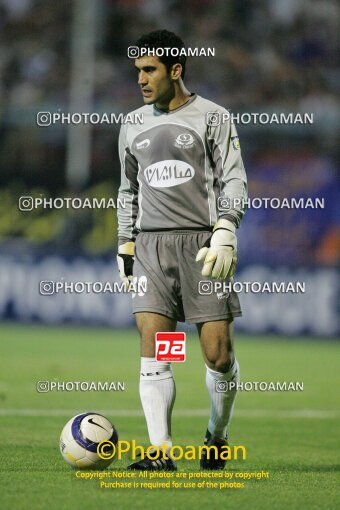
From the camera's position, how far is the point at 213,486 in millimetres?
5320

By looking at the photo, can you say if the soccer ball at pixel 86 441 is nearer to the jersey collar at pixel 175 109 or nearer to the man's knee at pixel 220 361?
the man's knee at pixel 220 361

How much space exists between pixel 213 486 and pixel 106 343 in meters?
9.99

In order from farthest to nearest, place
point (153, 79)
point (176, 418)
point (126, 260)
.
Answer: point (176, 418)
point (126, 260)
point (153, 79)

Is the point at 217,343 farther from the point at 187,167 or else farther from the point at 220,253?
the point at 187,167

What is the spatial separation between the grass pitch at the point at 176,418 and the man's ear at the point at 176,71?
206cm

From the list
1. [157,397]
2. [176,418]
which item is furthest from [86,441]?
[176,418]

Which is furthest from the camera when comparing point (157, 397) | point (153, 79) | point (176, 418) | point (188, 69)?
point (188, 69)

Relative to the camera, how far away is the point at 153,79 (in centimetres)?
584

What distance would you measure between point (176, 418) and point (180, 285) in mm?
3074

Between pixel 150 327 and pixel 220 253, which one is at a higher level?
pixel 220 253

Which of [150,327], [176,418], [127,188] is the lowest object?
[176,418]

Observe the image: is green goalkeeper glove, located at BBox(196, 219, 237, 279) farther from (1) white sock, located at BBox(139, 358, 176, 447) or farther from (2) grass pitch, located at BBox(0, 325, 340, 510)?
(2) grass pitch, located at BBox(0, 325, 340, 510)

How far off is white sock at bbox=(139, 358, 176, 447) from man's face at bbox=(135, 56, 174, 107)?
1.38 m

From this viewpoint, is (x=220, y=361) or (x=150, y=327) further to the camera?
(x=220, y=361)
